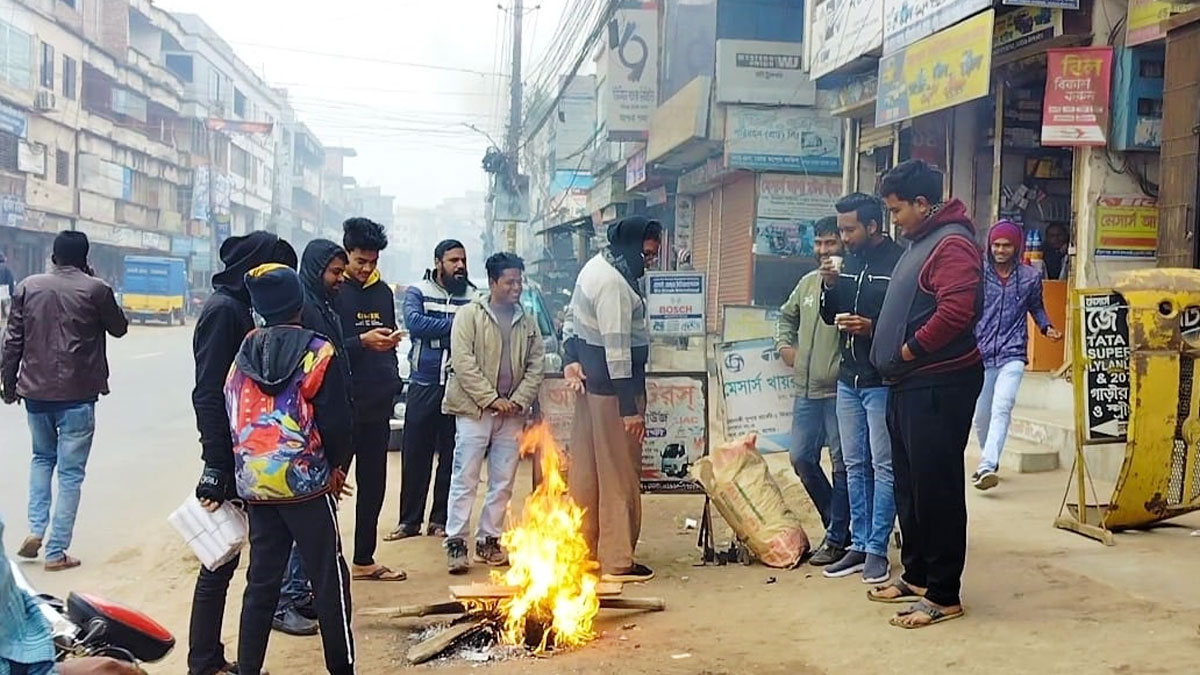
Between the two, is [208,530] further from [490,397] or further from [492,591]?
[490,397]

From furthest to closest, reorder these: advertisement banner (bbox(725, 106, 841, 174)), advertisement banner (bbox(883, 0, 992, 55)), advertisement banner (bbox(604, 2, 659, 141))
Answer: advertisement banner (bbox(604, 2, 659, 141)), advertisement banner (bbox(725, 106, 841, 174)), advertisement banner (bbox(883, 0, 992, 55))

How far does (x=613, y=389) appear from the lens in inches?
229

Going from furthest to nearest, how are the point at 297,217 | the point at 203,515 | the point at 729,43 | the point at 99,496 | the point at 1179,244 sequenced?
the point at 297,217, the point at 729,43, the point at 99,496, the point at 1179,244, the point at 203,515

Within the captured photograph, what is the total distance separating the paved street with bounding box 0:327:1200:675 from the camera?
431 centimetres

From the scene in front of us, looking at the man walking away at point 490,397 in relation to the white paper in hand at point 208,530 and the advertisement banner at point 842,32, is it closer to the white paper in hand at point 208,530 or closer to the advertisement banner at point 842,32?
the white paper in hand at point 208,530

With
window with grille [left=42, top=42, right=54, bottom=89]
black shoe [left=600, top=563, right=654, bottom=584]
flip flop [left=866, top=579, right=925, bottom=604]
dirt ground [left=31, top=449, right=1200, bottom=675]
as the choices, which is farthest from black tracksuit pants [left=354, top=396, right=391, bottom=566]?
window with grille [left=42, top=42, right=54, bottom=89]

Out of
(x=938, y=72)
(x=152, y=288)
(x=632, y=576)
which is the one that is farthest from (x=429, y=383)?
(x=152, y=288)

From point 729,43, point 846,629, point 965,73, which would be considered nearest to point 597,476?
point 846,629

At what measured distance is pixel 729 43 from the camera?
1633 centimetres

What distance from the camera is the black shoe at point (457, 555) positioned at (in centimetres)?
617

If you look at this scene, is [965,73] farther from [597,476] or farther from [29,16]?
[29,16]

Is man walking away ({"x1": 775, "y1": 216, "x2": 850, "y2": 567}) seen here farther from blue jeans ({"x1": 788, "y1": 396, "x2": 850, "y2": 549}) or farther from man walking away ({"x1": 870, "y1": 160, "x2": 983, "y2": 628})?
man walking away ({"x1": 870, "y1": 160, "x2": 983, "y2": 628})

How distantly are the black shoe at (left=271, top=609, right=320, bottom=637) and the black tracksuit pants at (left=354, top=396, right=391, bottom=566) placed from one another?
970mm

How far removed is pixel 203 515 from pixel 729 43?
45.5 feet
